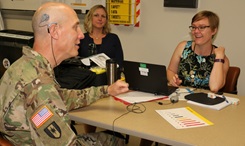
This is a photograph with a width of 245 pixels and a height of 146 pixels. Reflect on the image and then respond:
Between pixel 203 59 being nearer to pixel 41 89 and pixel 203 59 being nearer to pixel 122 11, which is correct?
pixel 122 11

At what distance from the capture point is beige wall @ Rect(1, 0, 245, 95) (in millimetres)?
3041

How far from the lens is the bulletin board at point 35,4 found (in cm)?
384

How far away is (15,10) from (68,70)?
2.70 metres

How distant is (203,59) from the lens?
260 cm

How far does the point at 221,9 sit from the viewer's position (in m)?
3.07

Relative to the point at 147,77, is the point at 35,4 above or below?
above

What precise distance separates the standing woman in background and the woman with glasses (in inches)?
33.8

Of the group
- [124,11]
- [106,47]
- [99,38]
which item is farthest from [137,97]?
[124,11]

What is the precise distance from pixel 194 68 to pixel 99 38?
1.21 m

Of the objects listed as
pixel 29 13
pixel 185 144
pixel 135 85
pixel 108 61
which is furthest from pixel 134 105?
pixel 29 13

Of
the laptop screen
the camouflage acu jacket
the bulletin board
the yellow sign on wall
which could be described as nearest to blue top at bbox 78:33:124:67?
the yellow sign on wall

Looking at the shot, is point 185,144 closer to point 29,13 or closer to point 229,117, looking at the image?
point 229,117

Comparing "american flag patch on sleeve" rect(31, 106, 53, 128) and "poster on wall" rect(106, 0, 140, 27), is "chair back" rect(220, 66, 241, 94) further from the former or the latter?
"american flag patch on sleeve" rect(31, 106, 53, 128)

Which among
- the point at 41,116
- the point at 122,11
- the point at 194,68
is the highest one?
the point at 122,11
